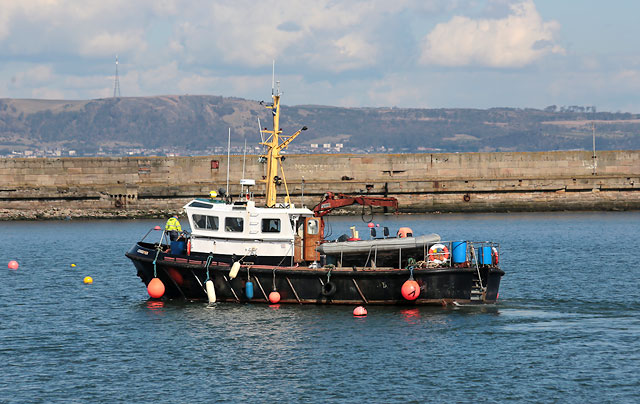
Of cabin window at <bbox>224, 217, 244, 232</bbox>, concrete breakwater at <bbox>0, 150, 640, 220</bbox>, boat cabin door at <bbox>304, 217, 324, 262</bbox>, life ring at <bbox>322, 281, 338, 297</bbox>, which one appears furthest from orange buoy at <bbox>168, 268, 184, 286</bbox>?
concrete breakwater at <bbox>0, 150, 640, 220</bbox>

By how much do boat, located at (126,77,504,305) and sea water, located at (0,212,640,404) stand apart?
465 millimetres

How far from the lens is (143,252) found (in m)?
25.4

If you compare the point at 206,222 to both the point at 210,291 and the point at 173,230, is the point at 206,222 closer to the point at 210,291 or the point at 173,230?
the point at 173,230

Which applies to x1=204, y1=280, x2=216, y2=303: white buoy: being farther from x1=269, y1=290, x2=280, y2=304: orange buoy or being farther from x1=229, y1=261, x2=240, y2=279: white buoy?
x1=269, y1=290, x2=280, y2=304: orange buoy

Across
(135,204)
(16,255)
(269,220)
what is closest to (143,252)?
(269,220)

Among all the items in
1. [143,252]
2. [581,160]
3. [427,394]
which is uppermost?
[581,160]

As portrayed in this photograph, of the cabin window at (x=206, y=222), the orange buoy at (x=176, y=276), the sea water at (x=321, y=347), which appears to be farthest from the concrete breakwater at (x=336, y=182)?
the orange buoy at (x=176, y=276)

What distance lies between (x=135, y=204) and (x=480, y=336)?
40.2 metres

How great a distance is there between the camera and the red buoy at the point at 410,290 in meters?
22.6

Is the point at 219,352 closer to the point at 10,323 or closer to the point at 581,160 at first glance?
the point at 10,323

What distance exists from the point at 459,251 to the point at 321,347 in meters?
5.26

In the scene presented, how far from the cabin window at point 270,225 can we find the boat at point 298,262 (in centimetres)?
3

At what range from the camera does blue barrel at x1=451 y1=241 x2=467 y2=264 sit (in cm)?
2292

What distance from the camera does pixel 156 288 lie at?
82.5 ft
